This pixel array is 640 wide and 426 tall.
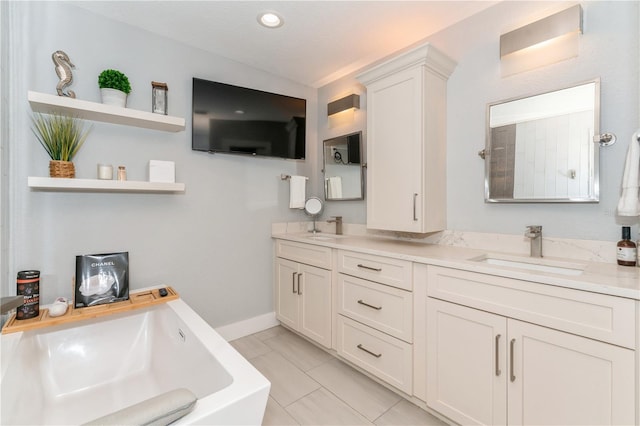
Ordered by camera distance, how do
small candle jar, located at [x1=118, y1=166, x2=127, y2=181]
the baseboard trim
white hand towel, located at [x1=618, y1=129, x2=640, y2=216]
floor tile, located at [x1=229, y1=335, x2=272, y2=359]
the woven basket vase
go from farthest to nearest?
the baseboard trim → floor tile, located at [x1=229, y1=335, x2=272, y2=359] → small candle jar, located at [x1=118, y1=166, x2=127, y2=181] → the woven basket vase → white hand towel, located at [x1=618, y1=129, x2=640, y2=216]

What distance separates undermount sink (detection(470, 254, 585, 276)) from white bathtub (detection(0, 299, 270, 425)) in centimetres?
142

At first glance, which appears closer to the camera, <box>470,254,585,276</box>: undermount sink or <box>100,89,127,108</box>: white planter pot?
<box>470,254,585,276</box>: undermount sink

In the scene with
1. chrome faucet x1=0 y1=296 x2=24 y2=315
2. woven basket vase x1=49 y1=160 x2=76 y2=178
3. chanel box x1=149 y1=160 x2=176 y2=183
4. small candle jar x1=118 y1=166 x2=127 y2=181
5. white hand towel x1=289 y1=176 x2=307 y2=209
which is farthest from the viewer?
white hand towel x1=289 y1=176 x2=307 y2=209

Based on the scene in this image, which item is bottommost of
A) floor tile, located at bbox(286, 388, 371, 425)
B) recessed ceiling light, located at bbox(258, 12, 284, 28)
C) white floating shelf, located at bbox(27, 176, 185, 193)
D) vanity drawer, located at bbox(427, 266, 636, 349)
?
floor tile, located at bbox(286, 388, 371, 425)

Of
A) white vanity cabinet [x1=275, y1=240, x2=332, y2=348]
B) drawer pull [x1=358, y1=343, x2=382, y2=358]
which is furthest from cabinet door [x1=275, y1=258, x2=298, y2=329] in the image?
drawer pull [x1=358, y1=343, x2=382, y2=358]

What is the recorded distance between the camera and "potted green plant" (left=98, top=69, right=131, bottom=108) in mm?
Answer: 1873

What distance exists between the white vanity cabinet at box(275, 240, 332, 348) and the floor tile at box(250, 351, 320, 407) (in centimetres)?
31

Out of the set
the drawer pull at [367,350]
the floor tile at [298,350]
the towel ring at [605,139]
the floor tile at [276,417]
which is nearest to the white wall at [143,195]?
the floor tile at [298,350]

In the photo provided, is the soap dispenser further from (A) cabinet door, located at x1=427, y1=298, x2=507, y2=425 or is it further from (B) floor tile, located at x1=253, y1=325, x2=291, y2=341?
(B) floor tile, located at x1=253, y1=325, x2=291, y2=341

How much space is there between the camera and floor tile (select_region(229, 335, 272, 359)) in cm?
236

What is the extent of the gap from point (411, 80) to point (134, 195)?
7.13 ft

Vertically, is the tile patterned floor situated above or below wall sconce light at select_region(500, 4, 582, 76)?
below

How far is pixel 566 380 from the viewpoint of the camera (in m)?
1.16

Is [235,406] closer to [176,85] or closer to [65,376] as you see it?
[65,376]
